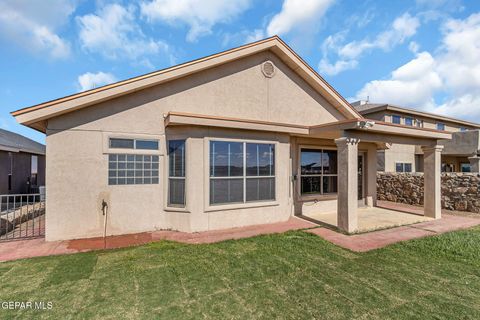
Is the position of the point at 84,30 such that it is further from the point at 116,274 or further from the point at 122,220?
the point at 116,274

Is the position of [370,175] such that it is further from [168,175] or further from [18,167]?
[18,167]

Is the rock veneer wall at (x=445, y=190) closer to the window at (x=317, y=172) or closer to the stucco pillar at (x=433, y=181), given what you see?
the stucco pillar at (x=433, y=181)

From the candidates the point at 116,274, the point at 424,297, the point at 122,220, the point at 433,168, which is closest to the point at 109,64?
the point at 122,220

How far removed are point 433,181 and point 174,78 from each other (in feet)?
33.1

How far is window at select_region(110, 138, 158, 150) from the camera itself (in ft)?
22.0

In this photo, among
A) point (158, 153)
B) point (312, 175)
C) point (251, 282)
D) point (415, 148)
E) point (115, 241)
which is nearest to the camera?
point (251, 282)

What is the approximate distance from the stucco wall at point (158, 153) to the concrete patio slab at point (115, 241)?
25 centimetres

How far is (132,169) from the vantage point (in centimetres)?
686

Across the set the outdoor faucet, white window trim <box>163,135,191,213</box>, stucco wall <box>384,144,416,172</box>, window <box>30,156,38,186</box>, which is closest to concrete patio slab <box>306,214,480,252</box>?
white window trim <box>163,135,191,213</box>

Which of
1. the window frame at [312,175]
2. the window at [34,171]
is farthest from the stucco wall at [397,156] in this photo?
the window at [34,171]

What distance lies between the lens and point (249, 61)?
845 cm

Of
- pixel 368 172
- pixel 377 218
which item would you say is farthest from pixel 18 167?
pixel 368 172

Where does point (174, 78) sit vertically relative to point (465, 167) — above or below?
above

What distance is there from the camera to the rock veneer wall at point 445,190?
10.5 metres
